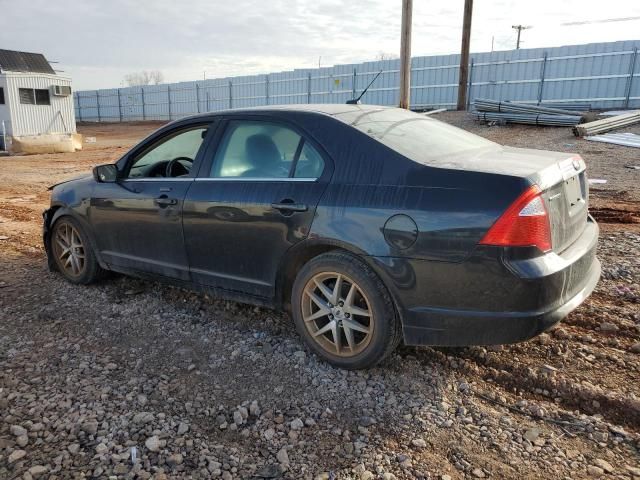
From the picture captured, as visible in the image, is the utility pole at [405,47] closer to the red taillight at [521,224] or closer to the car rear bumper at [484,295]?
the car rear bumper at [484,295]

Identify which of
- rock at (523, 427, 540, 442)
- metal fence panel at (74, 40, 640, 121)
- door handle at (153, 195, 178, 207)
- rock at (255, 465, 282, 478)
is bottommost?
rock at (255, 465, 282, 478)

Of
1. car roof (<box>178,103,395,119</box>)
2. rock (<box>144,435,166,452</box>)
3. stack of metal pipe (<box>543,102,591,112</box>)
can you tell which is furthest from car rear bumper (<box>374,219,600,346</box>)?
stack of metal pipe (<box>543,102,591,112</box>)

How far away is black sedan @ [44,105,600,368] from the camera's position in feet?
9.11

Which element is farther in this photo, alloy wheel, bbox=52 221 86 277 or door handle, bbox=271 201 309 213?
alloy wheel, bbox=52 221 86 277

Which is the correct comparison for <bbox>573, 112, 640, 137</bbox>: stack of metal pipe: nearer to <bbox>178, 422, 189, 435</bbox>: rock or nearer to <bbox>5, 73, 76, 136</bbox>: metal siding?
<bbox>178, 422, 189, 435</bbox>: rock

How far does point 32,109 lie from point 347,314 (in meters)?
24.4

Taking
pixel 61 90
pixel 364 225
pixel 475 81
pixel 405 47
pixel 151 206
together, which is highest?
pixel 405 47

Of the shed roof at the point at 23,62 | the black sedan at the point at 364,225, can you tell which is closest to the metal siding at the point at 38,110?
the shed roof at the point at 23,62

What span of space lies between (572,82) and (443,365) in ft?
73.4

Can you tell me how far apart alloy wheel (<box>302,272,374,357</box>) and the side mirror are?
7.27ft

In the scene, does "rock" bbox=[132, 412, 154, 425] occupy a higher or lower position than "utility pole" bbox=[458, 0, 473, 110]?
lower

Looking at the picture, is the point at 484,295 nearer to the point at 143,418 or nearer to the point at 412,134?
the point at 412,134

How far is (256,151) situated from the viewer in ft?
12.3

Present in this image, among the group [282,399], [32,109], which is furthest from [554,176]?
[32,109]
